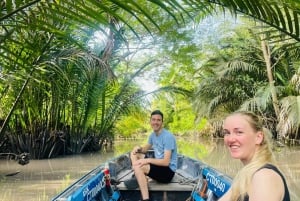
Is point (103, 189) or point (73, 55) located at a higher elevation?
point (73, 55)

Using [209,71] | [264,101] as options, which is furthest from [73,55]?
[209,71]

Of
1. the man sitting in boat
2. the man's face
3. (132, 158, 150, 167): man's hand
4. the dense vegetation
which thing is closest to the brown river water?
the dense vegetation

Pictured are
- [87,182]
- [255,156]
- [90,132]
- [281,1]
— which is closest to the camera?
[255,156]

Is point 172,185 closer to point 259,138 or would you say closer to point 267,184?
point 259,138

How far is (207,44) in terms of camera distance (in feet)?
93.8

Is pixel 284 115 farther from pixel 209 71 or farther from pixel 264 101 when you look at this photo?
pixel 209 71

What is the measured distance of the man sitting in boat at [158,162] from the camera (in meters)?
5.57

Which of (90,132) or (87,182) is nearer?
(87,182)

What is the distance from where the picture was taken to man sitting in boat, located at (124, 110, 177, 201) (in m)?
5.57

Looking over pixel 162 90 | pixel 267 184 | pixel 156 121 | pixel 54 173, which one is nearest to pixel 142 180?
pixel 156 121

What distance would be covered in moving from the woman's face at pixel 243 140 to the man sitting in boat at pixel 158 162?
3542 millimetres

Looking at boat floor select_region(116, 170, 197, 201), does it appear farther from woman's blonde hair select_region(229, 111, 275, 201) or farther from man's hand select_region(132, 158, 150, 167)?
woman's blonde hair select_region(229, 111, 275, 201)

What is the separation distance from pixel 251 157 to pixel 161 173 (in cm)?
382

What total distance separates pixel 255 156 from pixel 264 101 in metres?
17.8
